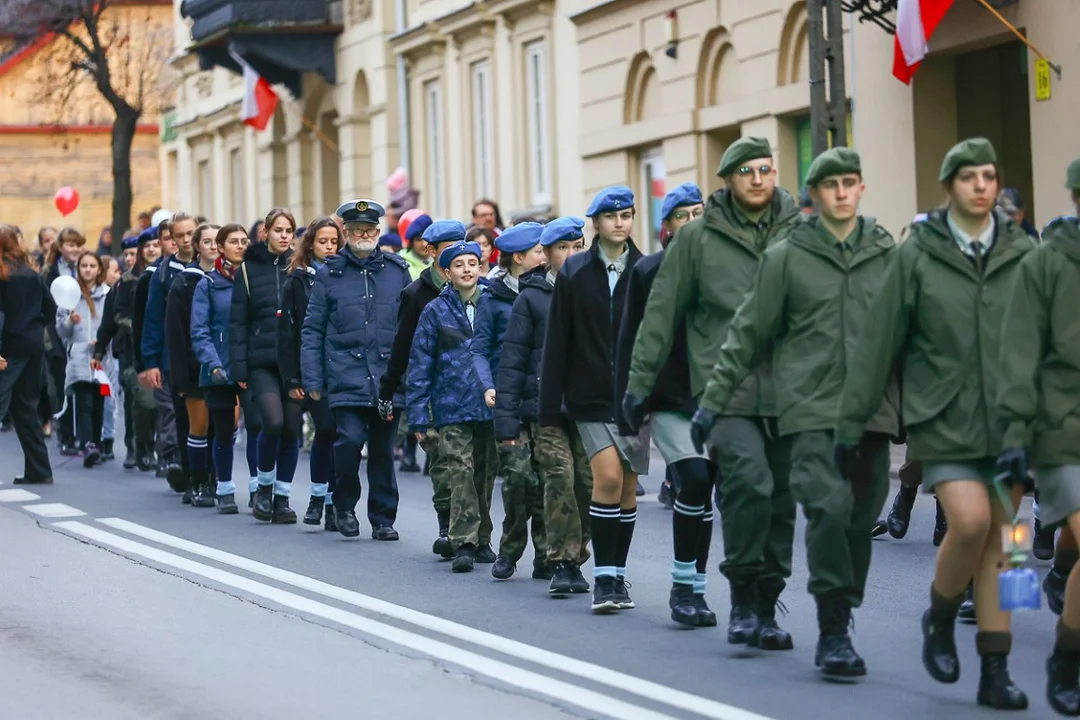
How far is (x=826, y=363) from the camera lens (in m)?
→ 8.47

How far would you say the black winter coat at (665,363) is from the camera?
967 centimetres

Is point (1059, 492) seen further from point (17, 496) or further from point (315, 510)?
point (17, 496)

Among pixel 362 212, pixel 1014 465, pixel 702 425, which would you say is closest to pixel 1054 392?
pixel 1014 465

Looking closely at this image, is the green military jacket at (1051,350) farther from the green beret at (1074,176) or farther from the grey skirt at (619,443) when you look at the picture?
the grey skirt at (619,443)

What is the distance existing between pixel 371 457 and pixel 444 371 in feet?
5.19

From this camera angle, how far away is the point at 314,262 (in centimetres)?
1464

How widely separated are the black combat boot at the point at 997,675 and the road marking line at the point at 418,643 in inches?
41.0

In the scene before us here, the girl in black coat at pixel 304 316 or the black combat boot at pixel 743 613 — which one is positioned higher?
the girl in black coat at pixel 304 316

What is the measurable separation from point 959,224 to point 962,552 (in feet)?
3.54

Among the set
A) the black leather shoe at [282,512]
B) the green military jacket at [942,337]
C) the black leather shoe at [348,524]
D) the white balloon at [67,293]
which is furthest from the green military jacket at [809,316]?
the white balloon at [67,293]

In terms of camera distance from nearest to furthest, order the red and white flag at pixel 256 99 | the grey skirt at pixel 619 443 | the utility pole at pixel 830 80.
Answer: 1. the grey skirt at pixel 619 443
2. the utility pole at pixel 830 80
3. the red and white flag at pixel 256 99

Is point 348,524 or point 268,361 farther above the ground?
point 268,361

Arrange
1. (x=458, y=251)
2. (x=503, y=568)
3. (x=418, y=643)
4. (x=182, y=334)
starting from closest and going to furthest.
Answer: (x=418, y=643)
(x=503, y=568)
(x=458, y=251)
(x=182, y=334)

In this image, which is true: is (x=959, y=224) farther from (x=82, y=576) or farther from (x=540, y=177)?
(x=540, y=177)
